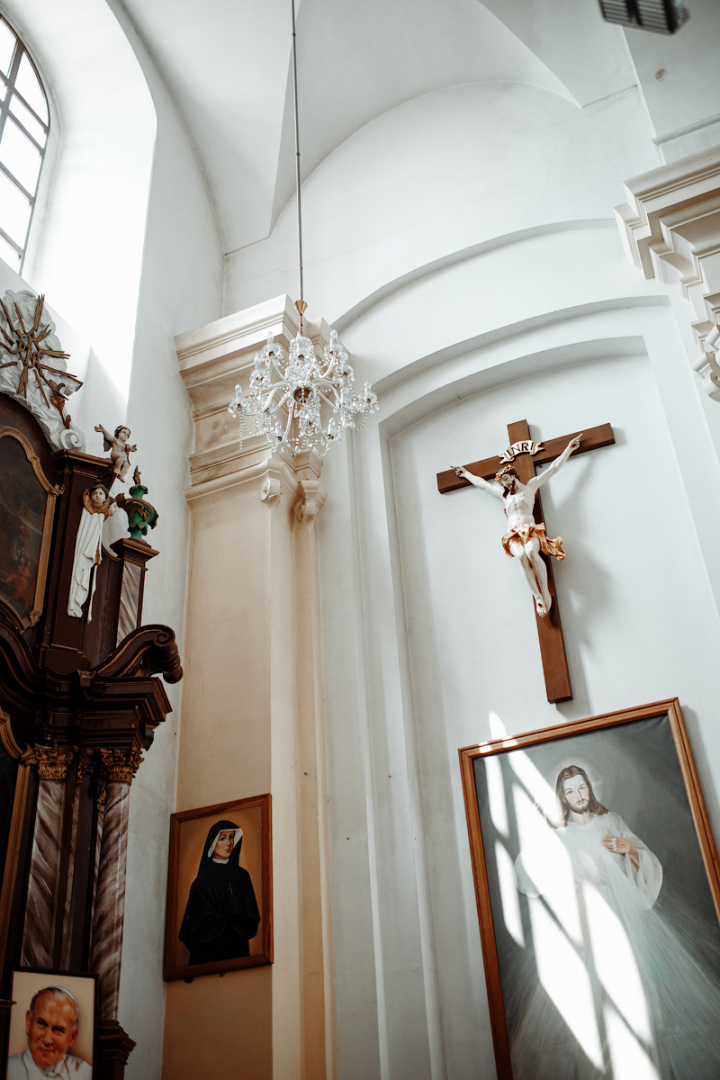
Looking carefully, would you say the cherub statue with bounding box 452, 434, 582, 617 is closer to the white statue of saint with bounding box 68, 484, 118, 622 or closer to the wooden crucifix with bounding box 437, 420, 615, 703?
the wooden crucifix with bounding box 437, 420, 615, 703

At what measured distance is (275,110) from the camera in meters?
8.70

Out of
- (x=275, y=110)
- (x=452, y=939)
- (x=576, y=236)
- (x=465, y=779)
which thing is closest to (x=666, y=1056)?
(x=452, y=939)

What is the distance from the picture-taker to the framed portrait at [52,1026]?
4184mm

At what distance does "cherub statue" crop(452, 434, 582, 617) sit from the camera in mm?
6508

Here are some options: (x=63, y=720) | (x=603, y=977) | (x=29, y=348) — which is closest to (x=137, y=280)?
(x=29, y=348)

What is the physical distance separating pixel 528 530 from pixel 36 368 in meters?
3.11

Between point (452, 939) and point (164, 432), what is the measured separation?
383cm

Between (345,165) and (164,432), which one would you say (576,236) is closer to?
(345,165)

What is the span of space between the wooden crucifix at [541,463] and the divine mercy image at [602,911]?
0.43 meters

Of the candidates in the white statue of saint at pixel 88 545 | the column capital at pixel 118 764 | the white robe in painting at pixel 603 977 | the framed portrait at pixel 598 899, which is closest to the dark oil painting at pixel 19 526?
the white statue of saint at pixel 88 545

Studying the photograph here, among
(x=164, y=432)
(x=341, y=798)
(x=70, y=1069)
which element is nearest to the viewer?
(x=70, y=1069)

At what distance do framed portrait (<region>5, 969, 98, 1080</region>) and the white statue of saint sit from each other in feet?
5.87

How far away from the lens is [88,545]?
5637 mm

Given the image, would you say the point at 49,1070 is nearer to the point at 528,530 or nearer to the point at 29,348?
the point at 29,348
